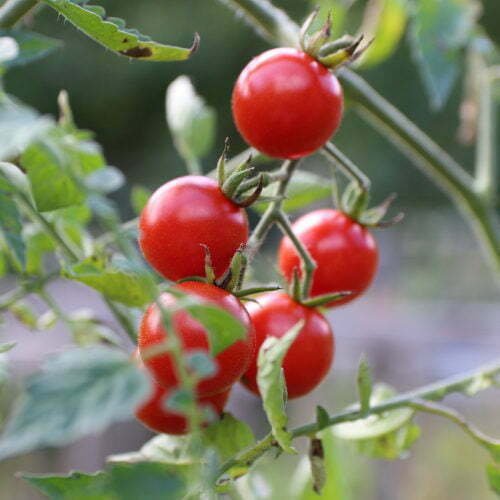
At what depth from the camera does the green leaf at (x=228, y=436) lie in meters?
0.56

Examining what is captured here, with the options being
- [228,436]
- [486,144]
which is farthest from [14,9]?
[486,144]

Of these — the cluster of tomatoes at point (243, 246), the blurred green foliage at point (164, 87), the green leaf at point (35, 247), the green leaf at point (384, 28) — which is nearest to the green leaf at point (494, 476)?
the cluster of tomatoes at point (243, 246)

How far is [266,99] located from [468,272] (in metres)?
5.66

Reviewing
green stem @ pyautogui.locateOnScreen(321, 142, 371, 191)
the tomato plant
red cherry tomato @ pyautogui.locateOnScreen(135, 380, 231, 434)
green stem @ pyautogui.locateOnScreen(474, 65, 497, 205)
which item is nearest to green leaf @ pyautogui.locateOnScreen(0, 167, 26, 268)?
the tomato plant

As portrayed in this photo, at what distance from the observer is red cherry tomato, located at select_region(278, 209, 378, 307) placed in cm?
67

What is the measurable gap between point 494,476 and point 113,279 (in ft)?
0.89

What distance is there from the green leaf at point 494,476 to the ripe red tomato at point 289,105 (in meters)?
0.22

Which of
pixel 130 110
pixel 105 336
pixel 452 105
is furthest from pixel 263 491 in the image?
pixel 130 110

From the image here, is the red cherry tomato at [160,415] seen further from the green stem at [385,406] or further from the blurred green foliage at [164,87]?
the blurred green foliage at [164,87]

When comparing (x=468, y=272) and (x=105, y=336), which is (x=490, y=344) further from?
(x=105, y=336)

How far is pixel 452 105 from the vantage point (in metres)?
8.68

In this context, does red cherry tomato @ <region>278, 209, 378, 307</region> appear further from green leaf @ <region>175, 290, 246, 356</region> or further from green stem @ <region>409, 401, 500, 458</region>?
green leaf @ <region>175, 290, 246, 356</region>

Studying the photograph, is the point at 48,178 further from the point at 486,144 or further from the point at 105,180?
the point at 486,144

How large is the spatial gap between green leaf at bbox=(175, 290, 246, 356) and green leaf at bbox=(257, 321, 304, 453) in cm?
4
